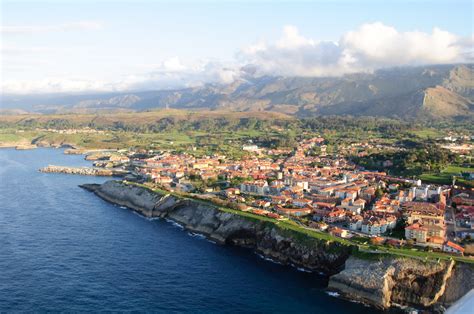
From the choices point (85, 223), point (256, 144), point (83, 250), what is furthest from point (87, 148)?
point (83, 250)

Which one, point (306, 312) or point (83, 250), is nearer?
point (306, 312)

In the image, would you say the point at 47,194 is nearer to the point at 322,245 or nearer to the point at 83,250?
the point at 83,250

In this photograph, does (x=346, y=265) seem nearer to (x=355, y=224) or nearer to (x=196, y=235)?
(x=355, y=224)

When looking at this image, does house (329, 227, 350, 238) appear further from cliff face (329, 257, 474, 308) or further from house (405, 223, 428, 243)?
cliff face (329, 257, 474, 308)

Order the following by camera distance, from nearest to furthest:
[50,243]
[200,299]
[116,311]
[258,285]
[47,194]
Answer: [116,311], [200,299], [258,285], [50,243], [47,194]

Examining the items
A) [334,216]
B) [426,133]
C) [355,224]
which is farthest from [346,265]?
[426,133]

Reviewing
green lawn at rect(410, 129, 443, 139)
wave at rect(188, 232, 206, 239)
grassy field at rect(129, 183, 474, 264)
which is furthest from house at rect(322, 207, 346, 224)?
green lawn at rect(410, 129, 443, 139)

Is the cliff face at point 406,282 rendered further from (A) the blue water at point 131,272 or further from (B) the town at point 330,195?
(B) the town at point 330,195

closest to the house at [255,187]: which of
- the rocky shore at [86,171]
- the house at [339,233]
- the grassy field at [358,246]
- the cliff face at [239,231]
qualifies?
the cliff face at [239,231]
